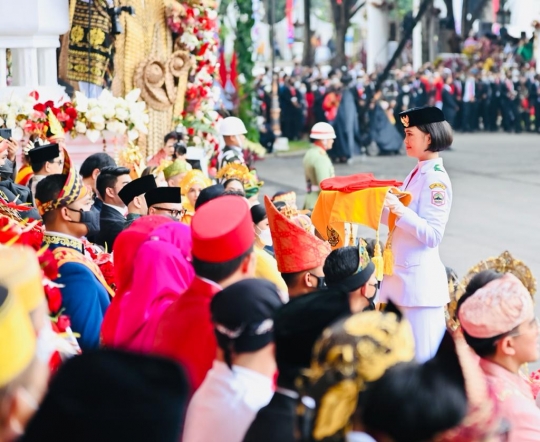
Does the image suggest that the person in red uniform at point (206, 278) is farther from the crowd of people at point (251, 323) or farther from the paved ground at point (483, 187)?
the paved ground at point (483, 187)

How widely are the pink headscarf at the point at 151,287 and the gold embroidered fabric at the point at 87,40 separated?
249 inches

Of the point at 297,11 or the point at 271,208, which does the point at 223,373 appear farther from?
the point at 297,11

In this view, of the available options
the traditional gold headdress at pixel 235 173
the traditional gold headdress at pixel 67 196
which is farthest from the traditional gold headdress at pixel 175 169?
the traditional gold headdress at pixel 67 196

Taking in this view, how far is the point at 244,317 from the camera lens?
126 inches

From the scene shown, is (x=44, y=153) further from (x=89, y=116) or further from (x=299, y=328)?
(x=299, y=328)

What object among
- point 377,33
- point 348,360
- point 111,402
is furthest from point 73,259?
point 377,33

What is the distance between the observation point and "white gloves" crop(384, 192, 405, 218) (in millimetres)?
5879

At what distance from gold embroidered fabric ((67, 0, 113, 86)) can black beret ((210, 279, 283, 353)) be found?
25.2 ft

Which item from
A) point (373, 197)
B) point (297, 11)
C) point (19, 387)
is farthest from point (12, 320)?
point (297, 11)

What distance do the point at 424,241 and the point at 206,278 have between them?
8.00ft

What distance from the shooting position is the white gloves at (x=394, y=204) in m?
5.88

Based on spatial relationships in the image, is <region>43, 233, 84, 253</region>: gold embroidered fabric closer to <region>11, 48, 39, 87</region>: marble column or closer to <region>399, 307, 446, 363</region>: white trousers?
<region>399, 307, 446, 363</region>: white trousers

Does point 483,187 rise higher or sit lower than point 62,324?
lower

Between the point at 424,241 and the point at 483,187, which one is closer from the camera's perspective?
the point at 424,241
